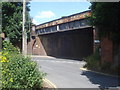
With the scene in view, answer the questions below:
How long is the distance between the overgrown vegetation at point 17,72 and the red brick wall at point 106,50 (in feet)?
50.0

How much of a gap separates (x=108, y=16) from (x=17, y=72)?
10676mm

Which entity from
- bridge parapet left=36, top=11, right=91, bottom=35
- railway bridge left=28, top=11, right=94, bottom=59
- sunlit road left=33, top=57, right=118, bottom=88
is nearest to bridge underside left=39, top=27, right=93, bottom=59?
railway bridge left=28, top=11, right=94, bottom=59

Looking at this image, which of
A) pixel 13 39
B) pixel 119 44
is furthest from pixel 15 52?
pixel 13 39

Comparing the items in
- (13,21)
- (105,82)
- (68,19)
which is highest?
(68,19)

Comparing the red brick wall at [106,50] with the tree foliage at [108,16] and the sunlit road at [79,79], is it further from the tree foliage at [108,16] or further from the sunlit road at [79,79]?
the sunlit road at [79,79]

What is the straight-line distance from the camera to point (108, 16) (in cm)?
1741

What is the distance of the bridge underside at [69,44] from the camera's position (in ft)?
153

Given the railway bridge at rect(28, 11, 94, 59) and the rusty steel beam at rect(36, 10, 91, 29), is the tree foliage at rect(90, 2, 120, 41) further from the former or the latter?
the railway bridge at rect(28, 11, 94, 59)

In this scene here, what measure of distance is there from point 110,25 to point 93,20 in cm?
156

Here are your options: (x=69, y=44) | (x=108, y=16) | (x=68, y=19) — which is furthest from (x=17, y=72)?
(x=69, y=44)

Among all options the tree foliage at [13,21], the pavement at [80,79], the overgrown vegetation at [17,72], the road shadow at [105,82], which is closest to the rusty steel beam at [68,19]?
the tree foliage at [13,21]

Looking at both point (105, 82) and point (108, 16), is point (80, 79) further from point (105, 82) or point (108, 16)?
point (108, 16)

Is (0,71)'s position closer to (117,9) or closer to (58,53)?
(117,9)

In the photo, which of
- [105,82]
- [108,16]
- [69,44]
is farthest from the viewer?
[69,44]
